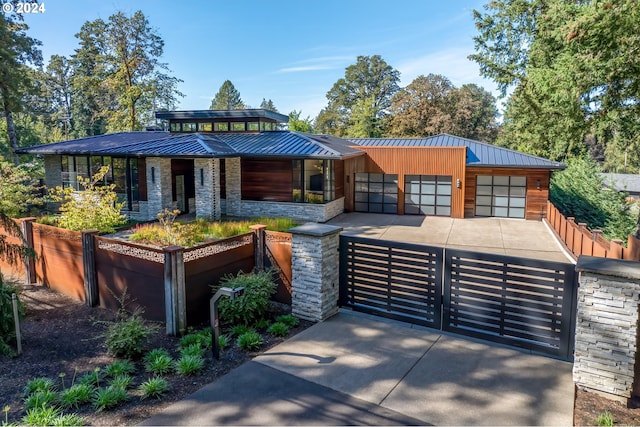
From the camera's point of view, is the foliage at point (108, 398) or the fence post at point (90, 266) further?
the fence post at point (90, 266)

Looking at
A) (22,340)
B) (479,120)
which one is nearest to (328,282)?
(22,340)

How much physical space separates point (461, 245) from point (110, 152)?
1401 cm

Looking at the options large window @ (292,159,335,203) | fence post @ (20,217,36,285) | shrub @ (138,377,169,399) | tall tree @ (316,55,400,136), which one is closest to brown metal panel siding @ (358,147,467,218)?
large window @ (292,159,335,203)

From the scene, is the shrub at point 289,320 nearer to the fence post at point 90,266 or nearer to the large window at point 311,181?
the fence post at point 90,266

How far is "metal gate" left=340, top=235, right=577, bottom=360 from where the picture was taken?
5578mm

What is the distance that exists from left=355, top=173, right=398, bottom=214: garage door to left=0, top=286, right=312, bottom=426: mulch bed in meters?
14.7

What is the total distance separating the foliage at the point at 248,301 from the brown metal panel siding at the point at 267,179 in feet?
37.3

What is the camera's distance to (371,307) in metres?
7.12

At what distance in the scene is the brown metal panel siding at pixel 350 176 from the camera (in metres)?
20.8

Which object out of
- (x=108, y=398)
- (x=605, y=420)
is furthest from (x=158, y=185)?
(x=605, y=420)

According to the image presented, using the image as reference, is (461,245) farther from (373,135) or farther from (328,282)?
(373,135)

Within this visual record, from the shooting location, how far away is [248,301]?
674 centimetres

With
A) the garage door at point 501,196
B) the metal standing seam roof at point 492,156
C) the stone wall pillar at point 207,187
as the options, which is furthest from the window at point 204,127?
the garage door at point 501,196

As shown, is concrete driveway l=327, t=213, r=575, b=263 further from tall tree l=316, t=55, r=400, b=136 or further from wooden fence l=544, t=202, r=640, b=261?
tall tree l=316, t=55, r=400, b=136
